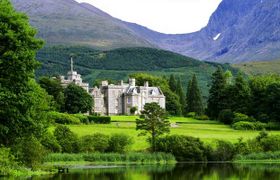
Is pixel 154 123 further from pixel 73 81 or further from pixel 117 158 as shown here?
pixel 73 81

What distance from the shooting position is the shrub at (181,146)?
206 feet

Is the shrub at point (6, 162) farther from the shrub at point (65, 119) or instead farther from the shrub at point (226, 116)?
the shrub at point (226, 116)

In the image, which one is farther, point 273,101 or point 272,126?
point 273,101

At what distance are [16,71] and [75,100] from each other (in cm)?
6509

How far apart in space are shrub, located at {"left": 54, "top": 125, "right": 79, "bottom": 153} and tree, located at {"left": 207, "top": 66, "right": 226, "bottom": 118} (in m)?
50.0

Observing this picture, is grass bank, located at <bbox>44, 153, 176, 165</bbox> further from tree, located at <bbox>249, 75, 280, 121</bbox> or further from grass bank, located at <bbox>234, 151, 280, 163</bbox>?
tree, located at <bbox>249, 75, 280, 121</bbox>

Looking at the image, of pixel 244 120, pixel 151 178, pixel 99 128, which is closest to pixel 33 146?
pixel 151 178

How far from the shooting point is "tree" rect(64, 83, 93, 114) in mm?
99206

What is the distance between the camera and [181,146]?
206 feet

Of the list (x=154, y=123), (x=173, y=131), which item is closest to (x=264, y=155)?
(x=154, y=123)

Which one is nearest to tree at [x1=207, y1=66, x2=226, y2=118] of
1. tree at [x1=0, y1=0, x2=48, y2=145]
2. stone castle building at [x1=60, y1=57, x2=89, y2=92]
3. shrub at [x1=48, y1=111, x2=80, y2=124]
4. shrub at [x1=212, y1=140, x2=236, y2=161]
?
stone castle building at [x1=60, y1=57, x2=89, y2=92]

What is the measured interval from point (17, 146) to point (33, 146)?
205cm

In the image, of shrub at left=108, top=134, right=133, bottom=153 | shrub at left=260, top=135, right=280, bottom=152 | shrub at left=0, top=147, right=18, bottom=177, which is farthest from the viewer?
shrub at left=260, top=135, right=280, bottom=152

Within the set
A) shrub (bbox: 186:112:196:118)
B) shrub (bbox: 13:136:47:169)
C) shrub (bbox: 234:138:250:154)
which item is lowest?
shrub (bbox: 234:138:250:154)
